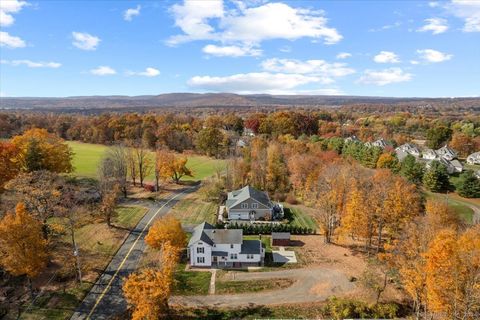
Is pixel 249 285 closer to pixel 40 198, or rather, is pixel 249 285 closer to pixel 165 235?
pixel 165 235

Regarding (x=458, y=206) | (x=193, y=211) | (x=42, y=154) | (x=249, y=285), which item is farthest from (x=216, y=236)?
(x=458, y=206)

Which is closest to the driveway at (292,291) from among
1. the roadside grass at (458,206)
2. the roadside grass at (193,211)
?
the roadside grass at (193,211)

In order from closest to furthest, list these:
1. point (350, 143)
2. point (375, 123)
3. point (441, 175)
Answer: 1. point (441, 175)
2. point (350, 143)
3. point (375, 123)

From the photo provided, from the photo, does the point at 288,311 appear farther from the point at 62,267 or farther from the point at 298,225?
the point at 62,267

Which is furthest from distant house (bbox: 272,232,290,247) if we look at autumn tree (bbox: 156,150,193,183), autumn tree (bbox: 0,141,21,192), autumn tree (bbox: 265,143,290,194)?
autumn tree (bbox: 0,141,21,192)

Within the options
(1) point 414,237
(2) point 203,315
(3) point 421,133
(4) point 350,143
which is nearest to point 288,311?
(2) point 203,315
